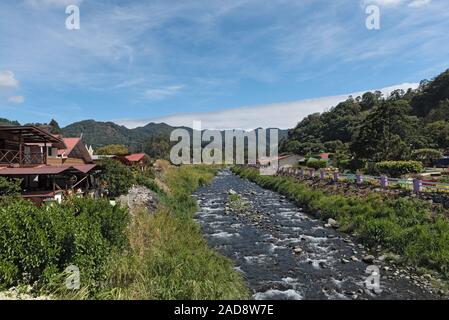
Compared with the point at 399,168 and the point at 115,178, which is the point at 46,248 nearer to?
the point at 115,178

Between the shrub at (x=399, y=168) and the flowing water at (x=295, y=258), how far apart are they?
9848 mm

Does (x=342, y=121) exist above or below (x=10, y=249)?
above

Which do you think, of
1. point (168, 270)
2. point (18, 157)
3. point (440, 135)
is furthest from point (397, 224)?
point (440, 135)

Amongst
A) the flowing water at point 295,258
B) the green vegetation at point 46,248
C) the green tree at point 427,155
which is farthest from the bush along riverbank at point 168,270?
the green tree at point 427,155

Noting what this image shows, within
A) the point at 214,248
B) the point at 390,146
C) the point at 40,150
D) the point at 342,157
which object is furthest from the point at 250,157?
the point at 214,248

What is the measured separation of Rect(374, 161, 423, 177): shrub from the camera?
1111 inches

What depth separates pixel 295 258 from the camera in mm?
Result: 16141

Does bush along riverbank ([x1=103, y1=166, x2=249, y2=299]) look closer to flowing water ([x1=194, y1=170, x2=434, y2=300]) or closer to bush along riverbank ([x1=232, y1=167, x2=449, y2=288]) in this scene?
flowing water ([x1=194, y1=170, x2=434, y2=300])

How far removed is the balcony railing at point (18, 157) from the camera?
22545mm

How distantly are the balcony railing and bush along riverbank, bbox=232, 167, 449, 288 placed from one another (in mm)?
21967

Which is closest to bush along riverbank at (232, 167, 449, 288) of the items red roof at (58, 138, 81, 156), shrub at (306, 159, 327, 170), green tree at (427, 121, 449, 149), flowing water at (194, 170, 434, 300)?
flowing water at (194, 170, 434, 300)
